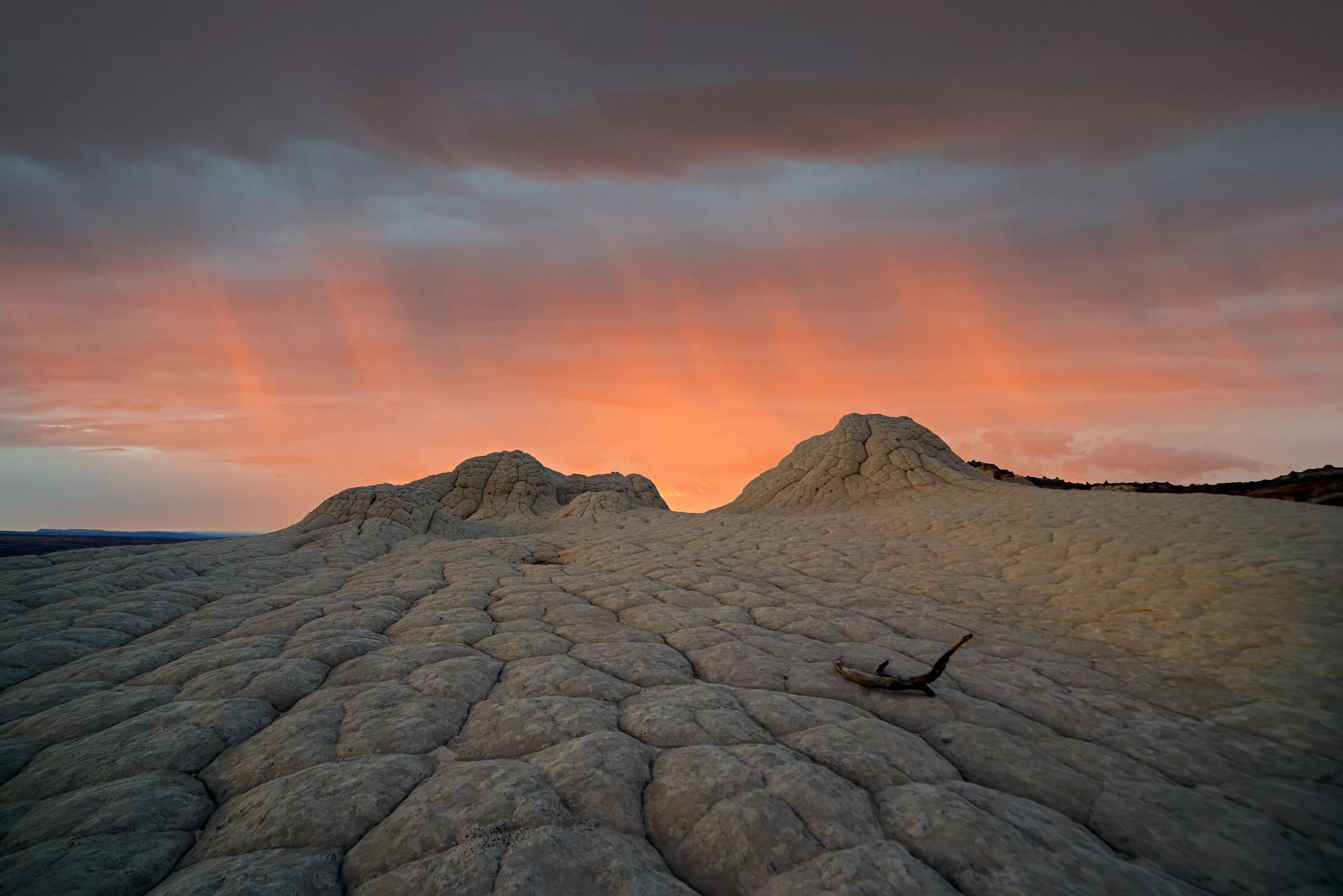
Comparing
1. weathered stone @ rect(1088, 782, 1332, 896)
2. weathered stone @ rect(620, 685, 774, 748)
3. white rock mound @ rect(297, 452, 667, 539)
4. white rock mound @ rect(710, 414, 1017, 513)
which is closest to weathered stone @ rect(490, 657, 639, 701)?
weathered stone @ rect(620, 685, 774, 748)

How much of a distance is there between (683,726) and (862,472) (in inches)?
522

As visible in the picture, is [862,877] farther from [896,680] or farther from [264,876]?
[264,876]

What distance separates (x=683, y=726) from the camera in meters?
3.19

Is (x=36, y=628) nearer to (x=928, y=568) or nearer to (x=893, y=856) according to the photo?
(x=893, y=856)

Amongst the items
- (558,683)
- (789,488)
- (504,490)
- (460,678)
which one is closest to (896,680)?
(558,683)

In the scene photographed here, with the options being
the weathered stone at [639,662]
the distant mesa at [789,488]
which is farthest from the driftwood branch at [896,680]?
the distant mesa at [789,488]

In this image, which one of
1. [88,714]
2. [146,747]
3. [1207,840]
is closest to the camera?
[1207,840]

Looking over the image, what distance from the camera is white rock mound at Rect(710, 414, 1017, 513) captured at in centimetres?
1461

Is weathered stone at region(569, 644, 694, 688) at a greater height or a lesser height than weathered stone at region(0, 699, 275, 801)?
greater

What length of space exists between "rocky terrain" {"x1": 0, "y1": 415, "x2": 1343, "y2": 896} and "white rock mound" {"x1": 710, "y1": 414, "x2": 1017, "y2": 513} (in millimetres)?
6554

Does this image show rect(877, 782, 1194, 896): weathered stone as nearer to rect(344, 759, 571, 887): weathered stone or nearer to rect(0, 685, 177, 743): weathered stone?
rect(344, 759, 571, 887): weathered stone

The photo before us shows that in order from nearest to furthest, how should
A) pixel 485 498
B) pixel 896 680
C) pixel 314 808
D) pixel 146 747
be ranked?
pixel 314 808, pixel 146 747, pixel 896 680, pixel 485 498

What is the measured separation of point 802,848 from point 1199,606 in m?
5.72

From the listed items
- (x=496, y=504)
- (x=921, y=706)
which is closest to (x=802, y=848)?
(x=921, y=706)
